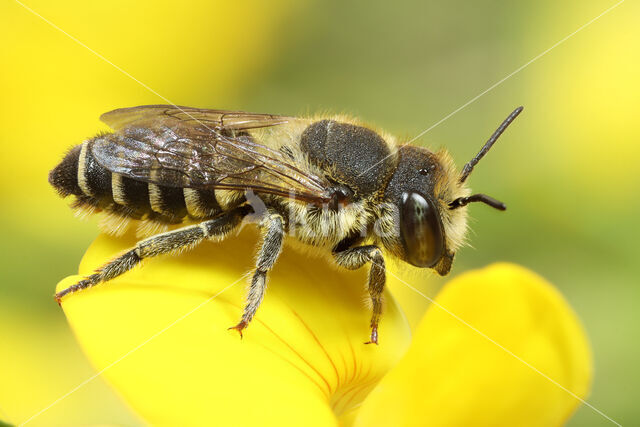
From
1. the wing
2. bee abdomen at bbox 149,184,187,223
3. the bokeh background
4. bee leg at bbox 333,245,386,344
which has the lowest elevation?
the bokeh background

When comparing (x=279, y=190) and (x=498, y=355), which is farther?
(x=279, y=190)

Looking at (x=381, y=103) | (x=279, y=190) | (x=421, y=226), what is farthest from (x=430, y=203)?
(x=381, y=103)

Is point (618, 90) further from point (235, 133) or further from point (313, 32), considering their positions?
point (235, 133)

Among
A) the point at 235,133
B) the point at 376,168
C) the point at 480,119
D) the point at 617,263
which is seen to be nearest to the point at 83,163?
the point at 235,133

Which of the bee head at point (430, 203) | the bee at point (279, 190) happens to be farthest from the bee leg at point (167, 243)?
the bee head at point (430, 203)

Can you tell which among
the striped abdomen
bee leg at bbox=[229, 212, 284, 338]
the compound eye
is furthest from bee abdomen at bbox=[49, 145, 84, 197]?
the compound eye

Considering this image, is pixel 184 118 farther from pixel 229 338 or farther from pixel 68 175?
pixel 229 338

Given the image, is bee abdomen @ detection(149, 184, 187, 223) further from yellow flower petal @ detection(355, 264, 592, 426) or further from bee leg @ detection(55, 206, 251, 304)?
yellow flower petal @ detection(355, 264, 592, 426)
